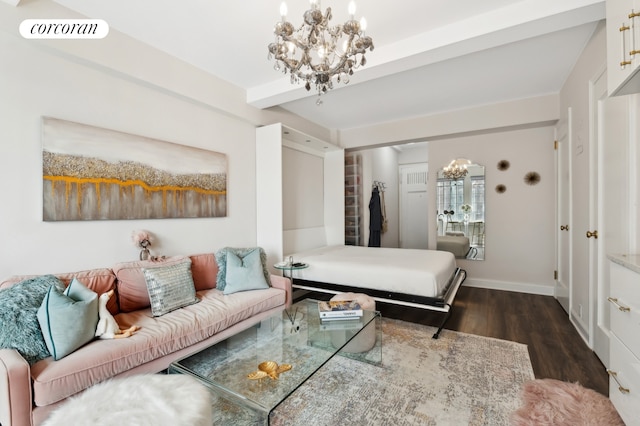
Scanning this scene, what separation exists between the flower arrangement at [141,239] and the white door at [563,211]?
13.6ft

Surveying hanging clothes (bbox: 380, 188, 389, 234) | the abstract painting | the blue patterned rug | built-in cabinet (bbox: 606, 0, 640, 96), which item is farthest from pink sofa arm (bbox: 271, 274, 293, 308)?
hanging clothes (bbox: 380, 188, 389, 234)

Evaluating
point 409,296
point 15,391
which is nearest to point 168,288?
point 15,391

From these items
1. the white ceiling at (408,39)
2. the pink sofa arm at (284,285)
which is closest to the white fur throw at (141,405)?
the pink sofa arm at (284,285)

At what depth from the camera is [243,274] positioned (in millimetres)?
2760

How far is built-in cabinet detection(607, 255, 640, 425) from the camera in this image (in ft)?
4.18

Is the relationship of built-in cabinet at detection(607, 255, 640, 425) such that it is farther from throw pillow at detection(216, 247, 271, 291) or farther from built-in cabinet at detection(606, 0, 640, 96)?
throw pillow at detection(216, 247, 271, 291)

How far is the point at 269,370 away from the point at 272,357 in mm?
154

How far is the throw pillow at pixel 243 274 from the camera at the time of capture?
8.91 feet

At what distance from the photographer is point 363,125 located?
4926mm

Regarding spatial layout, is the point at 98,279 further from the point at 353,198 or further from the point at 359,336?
the point at 353,198

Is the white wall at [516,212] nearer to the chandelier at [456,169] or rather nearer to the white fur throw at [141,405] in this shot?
the chandelier at [456,169]

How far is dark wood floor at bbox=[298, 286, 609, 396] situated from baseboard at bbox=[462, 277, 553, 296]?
→ 0.14 m

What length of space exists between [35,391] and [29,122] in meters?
1.72

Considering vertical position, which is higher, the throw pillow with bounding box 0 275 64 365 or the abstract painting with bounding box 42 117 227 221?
the abstract painting with bounding box 42 117 227 221
